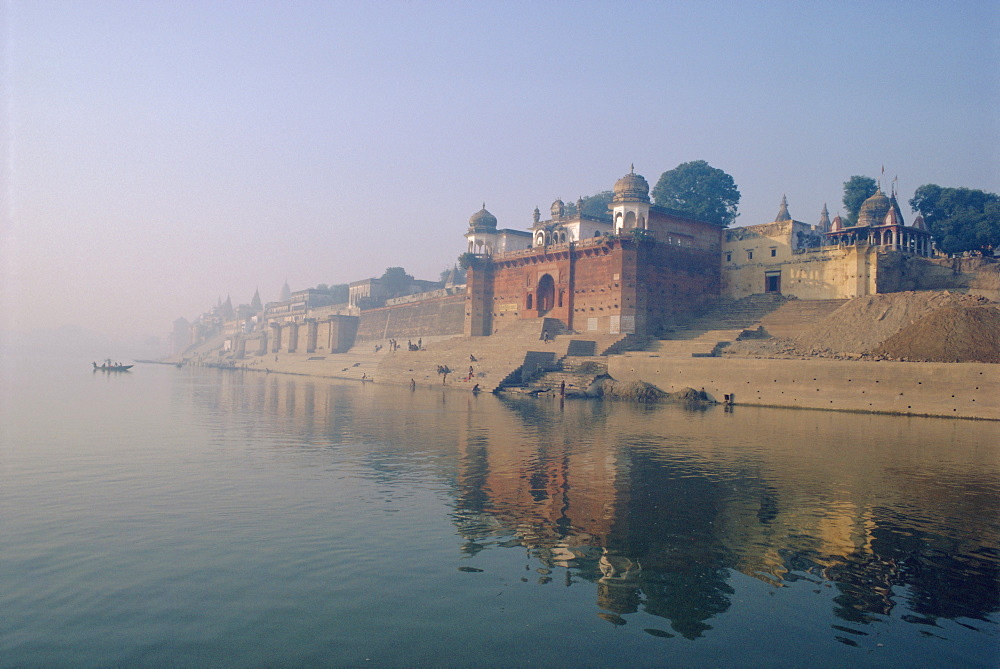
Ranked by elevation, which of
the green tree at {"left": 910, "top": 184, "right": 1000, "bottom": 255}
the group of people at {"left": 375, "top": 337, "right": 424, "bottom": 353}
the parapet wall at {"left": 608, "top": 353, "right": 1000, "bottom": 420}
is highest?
the green tree at {"left": 910, "top": 184, "right": 1000, "bottom": 255}

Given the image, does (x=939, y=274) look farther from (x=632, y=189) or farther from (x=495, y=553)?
(x=495, y=553)

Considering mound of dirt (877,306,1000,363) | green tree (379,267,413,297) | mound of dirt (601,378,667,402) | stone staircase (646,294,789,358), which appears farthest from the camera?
green tree (379,267,413,297)

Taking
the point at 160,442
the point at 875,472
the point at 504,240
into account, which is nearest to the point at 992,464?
the point at 875,472

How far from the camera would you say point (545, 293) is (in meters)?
49.1

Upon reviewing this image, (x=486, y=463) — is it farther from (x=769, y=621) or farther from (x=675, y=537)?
(x=769, y=621)

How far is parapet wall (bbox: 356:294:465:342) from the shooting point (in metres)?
56.7

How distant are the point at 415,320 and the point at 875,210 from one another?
116ft

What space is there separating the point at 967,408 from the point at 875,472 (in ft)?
39.9

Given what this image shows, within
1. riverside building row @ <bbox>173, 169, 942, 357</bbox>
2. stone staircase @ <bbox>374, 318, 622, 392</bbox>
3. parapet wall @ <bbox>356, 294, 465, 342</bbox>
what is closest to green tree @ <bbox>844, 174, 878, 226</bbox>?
riverside building row @ <bbox>173, 169, 942, 357</bbox>

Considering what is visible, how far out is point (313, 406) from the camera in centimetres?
2808

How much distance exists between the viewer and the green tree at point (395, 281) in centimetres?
7709

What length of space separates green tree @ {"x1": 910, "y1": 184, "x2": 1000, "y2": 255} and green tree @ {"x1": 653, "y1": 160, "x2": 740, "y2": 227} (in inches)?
529

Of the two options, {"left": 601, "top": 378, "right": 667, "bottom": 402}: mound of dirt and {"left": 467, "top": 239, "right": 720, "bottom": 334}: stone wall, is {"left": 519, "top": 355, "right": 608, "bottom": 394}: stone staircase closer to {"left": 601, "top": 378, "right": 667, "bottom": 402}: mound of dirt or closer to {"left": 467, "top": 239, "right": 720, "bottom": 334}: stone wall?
{"left": 601, "top": 378, "right": 667, "bottom": 402}: mound of dirt

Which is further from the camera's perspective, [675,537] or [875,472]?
[875,472]
